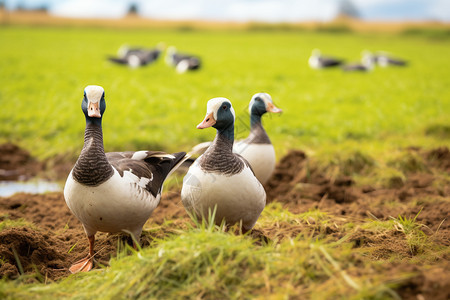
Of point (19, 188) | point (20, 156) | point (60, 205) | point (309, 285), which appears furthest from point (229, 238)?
point (20, 156)

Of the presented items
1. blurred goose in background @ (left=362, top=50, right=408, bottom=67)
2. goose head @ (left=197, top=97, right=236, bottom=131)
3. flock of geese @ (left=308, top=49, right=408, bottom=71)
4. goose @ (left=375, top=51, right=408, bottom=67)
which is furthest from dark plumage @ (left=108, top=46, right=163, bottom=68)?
goose head @ (left=197, top=97, right=236, bottom=131)

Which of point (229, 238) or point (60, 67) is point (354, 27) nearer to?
point (60, 67)

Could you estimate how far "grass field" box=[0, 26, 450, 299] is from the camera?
3.12 m

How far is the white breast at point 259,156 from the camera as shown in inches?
230

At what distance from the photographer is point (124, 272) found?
3.26m

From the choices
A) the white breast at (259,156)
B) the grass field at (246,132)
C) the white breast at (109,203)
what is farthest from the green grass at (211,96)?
the white breast at (109,203)

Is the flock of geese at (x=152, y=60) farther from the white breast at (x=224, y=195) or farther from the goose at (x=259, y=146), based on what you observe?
the white breast at (x=224, y=195)

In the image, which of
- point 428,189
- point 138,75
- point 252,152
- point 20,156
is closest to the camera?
point 252,152

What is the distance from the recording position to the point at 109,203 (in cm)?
397

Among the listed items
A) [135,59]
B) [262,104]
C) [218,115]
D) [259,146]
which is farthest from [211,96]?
[218,115]

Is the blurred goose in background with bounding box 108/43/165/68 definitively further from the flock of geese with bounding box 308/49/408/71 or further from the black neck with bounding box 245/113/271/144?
the black neck with bounding box 245/113/271/144

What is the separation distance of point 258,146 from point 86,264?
2.64m

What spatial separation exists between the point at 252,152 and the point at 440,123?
18.1 feet

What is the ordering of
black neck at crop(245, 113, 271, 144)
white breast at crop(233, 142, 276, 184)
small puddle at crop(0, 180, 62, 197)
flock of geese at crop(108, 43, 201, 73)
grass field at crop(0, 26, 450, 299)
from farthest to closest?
flock of geese at crop(108, 43, 201, 73) → small puddle at crop(0, 180, 62, 197) → black neck at crop(245, 113, 271, 144) → white breast at crop(233, 142, 276, 184) → grass field at crop(0, 26, 450, 299)
